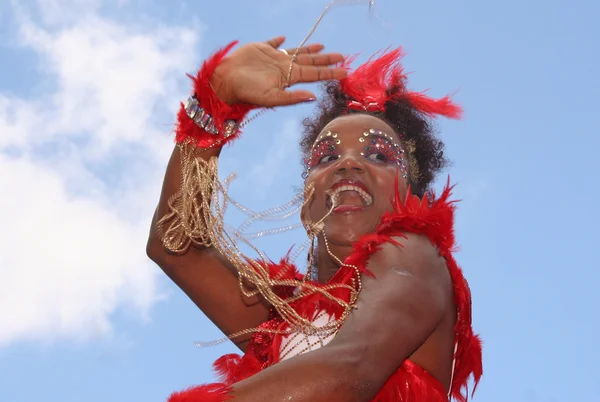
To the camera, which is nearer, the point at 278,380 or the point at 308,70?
the point at 278,380

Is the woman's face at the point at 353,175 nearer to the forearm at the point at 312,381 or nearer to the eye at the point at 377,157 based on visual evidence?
the eye at the point at 377,157

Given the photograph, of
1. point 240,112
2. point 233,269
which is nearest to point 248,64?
point 240,112

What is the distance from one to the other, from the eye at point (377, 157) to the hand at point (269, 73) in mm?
610

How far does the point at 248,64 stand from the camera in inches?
145

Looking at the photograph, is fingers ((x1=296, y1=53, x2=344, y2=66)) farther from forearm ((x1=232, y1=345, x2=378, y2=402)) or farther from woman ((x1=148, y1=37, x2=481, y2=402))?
forearm ((x1=232, y1=345, x2=378, y2=402))

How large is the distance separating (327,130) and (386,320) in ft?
5.43

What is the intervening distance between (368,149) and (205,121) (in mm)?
833

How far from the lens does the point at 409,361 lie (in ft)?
10.9

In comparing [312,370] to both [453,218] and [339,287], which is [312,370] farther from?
[453,218]

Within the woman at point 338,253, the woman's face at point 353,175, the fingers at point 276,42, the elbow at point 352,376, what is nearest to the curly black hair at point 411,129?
the woman at point 338,253

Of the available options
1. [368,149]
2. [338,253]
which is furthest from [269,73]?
[338,253]

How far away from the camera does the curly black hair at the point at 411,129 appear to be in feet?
15.4

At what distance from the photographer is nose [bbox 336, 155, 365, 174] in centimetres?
413

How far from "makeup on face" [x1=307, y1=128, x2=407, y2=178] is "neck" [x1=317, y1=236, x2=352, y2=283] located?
15.4 inches
